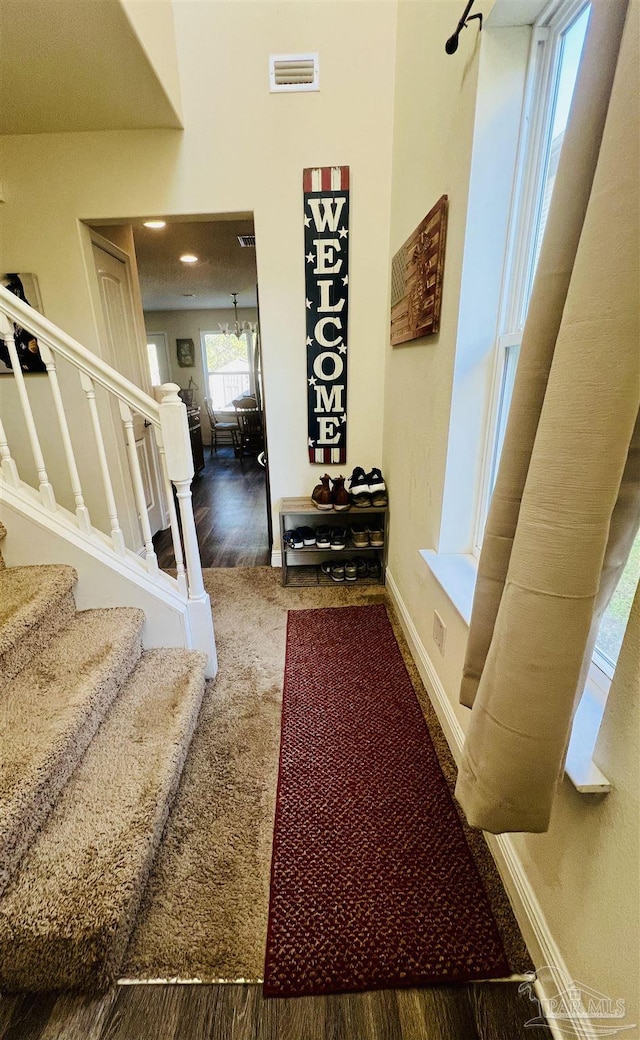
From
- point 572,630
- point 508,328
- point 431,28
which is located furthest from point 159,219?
point 572,630

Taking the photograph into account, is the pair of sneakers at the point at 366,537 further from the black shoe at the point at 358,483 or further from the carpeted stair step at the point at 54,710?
the carpeted stair step at the point at 54,710

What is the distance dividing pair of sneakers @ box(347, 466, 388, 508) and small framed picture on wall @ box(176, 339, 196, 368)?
20.5ft

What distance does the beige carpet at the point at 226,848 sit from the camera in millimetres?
974

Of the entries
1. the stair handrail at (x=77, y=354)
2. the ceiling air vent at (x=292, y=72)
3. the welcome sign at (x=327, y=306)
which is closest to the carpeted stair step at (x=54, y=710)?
the stair handrail at (x=77, y=354)

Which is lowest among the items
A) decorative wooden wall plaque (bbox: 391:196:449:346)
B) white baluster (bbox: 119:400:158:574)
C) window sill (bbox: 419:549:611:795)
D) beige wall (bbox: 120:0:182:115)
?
window sill (bbox: 419:549:611:795)

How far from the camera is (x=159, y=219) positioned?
2373 millimetres

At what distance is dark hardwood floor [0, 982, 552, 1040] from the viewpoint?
866 mm

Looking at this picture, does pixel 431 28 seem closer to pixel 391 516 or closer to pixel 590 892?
pixel 391 516

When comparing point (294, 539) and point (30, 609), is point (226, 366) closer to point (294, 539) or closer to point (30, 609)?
point (294, 539)

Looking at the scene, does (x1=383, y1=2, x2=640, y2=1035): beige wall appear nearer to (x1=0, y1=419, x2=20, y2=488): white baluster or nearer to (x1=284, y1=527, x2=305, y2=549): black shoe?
(x1=284, y1=527, x2=305, y2=549): black shoe

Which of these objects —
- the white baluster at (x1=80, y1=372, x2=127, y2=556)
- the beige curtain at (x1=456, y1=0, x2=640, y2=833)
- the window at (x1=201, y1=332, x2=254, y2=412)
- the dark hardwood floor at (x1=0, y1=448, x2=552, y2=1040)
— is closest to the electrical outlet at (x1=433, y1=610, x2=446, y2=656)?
the beige curtain at (x1=456, y1=0, x2=640, y2=833)

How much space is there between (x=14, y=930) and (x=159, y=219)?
118 inches

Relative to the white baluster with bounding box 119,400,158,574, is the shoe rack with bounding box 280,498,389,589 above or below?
below

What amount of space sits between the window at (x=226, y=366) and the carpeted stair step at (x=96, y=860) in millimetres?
7290
